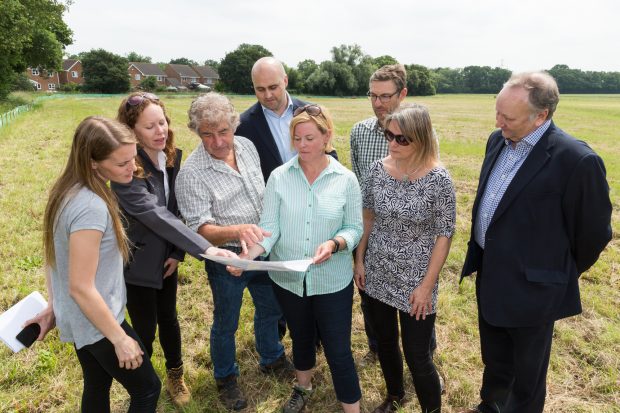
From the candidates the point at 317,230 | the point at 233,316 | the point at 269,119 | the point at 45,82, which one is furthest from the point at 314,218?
the point at 45,82

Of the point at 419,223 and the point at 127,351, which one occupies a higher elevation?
the point at 419,223

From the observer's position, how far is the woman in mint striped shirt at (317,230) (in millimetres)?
2846

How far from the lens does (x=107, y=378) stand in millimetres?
2471

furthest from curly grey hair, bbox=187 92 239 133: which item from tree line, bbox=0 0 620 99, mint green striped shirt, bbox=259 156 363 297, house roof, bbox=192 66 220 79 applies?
house roof, bbox=192 66 220 79

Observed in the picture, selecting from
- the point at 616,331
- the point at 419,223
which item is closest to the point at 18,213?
the point at 419,223

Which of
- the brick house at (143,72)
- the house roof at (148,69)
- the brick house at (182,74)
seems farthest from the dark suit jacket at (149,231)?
the brick house at (182,74)

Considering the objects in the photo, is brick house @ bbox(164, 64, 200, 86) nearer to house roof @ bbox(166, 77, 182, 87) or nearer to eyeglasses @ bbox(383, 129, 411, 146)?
house roof @ bbox(166, 77, 182, 87)

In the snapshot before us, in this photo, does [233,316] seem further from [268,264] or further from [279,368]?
[268,264]

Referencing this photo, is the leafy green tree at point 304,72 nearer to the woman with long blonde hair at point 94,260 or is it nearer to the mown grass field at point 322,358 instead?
the mown grass field at point 322,358

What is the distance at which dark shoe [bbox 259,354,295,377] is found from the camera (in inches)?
153

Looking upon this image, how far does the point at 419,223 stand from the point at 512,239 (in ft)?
1.94

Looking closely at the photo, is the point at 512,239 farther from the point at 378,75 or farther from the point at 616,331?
the point at 616,331

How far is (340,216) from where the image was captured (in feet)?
9.48

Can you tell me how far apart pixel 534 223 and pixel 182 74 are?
116 metres
